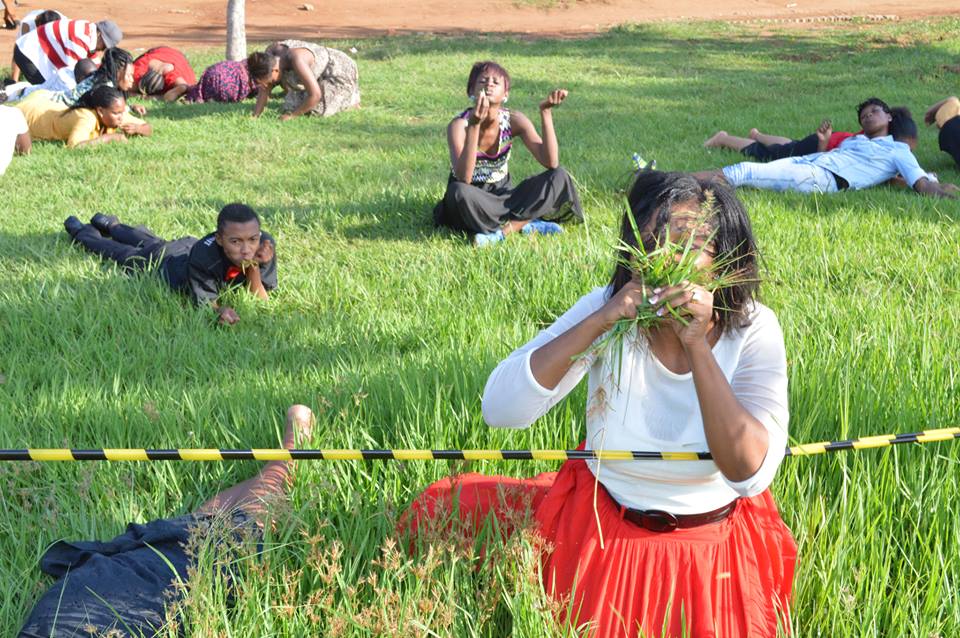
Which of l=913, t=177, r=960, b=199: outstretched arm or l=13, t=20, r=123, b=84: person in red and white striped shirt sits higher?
l=13, t=20, r=123, b=84: person in red and white striped shirt

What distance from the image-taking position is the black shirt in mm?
4914

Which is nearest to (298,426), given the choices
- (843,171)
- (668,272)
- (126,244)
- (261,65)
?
(668,272)

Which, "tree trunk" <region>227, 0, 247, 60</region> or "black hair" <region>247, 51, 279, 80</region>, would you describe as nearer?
"black hair" <region>247, 51, 279, 80</region>

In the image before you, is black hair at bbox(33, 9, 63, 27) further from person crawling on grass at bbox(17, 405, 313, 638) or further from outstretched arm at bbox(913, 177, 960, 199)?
person crawling on grass at bbox(17, 405, 313, 638)

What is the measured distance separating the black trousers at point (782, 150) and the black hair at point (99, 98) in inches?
227

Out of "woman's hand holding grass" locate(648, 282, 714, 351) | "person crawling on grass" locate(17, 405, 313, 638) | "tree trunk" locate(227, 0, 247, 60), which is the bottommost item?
"person crawling on grass" locate(17, 405, 313, 638)

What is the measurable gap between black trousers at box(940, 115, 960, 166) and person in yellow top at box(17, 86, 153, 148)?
7.19 meters

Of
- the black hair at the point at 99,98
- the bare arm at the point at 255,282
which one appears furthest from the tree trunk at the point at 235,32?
the bare arm at the point at 255,282

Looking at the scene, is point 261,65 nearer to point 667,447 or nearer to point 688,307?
point 667,447

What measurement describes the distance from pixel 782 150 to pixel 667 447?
6.17 m

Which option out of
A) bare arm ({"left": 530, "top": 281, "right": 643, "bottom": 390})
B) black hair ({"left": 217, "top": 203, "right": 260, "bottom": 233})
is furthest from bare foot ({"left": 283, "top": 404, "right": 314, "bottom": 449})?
black hair ({"left": 217, "top": 203, "right": 260, "bottom": 233})

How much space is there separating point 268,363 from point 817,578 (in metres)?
2.46

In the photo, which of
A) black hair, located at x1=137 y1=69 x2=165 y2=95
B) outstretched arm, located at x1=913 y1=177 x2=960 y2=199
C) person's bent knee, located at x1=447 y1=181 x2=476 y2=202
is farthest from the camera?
black hair, located at x1=137 y1=69 x2=165 y2=95

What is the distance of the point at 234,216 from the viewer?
16.3 ft
